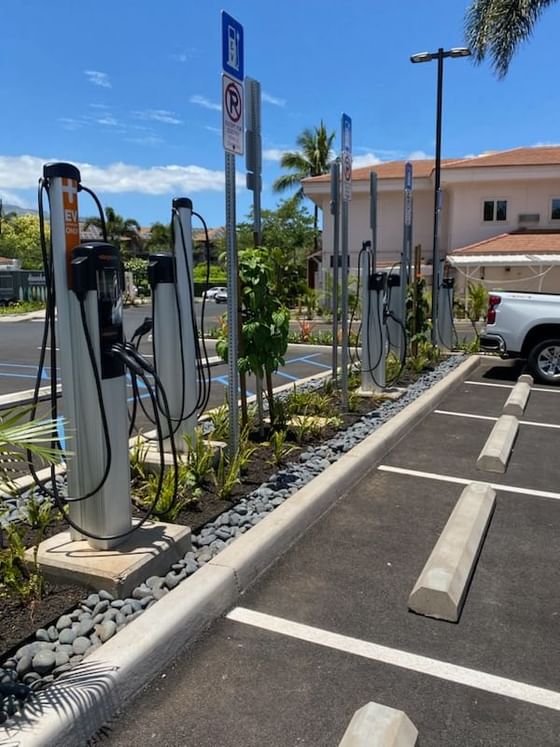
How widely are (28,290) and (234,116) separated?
32976 millimetres

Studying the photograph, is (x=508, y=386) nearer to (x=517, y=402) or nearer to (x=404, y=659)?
(x=517, y=402)

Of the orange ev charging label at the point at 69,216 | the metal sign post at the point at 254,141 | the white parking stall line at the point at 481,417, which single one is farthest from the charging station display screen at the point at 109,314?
the white parking stall line at the point at 481,417

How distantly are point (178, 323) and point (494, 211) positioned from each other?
27.0m

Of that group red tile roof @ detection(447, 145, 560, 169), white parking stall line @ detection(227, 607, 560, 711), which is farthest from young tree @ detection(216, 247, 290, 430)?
red tile roof @ detection(447, 145, 560, 169)

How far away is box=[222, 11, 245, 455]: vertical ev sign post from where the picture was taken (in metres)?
4.76

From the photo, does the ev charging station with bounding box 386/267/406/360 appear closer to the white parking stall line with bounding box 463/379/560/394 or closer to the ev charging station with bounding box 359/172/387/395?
the ev charging station with bounding box 359/172/387/395

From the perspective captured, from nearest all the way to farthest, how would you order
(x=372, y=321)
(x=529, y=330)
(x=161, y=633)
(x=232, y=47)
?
(x=161, y=633), (x=232, y=47), (x=372, y=321), (x=529, y=330)

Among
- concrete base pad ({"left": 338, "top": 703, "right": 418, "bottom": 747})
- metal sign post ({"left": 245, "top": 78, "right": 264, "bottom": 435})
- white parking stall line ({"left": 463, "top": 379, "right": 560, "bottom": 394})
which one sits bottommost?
concrete base pad ({"left": 338, "top": 703, "right": 418, "bottom": 747})

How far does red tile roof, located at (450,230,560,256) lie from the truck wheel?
Answer: 16.2 metres

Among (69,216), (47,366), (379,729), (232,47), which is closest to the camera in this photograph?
(379,729)

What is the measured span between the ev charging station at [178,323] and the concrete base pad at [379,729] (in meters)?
3.11

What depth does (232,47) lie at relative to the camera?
482 cm

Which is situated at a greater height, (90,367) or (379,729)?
(90,367)

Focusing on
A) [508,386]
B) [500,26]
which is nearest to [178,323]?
[508,386]
